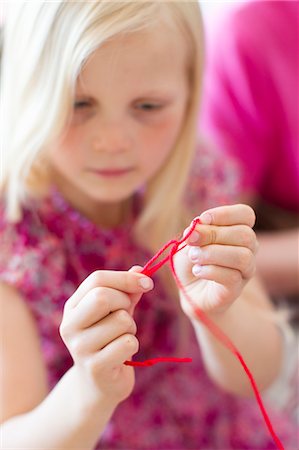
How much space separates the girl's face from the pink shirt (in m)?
0.31

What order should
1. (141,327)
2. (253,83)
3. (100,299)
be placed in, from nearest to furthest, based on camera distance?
(100,299)
(141,327)
(253,83)

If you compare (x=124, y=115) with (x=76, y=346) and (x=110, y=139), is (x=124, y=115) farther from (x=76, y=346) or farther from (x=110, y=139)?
(x=76, y=346)

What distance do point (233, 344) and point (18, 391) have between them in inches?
9.5

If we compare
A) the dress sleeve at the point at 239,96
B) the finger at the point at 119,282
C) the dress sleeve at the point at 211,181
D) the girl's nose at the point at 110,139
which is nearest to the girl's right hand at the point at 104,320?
the finger at the point at 119,282

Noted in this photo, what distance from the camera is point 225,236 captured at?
683 mm

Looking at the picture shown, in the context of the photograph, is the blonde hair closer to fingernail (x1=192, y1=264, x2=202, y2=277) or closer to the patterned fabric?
the patterned fabric

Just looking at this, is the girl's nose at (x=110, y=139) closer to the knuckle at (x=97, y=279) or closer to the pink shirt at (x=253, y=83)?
the knuckle at (x=97, y=279)

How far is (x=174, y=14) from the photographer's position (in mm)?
792

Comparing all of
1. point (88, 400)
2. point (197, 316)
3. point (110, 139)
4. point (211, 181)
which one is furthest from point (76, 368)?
point (211, 181)

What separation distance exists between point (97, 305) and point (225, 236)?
0.13m

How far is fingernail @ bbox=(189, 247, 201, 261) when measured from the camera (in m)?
0.68

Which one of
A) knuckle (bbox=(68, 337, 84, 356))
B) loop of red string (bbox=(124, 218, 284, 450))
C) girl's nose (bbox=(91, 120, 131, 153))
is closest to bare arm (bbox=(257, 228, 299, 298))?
loop of red string (bbox=(124, 218, 284, 450))

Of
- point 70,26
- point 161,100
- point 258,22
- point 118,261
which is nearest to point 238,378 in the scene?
point 118,261

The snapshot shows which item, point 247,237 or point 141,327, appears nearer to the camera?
point 247,237
